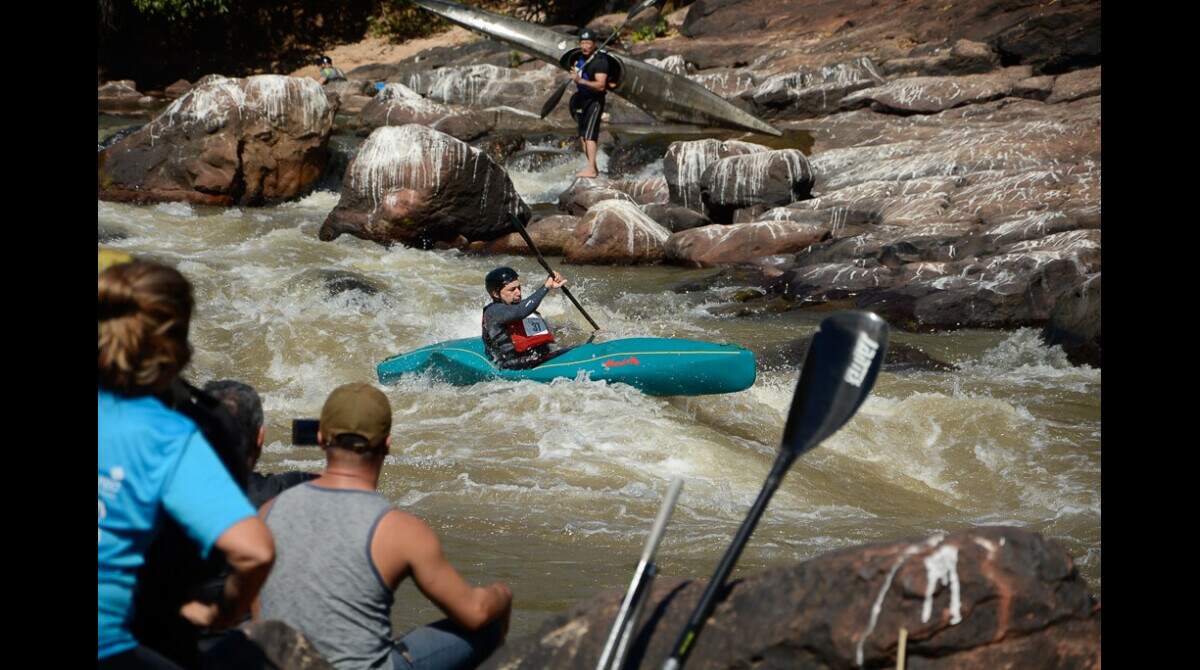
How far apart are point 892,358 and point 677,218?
14.4ft

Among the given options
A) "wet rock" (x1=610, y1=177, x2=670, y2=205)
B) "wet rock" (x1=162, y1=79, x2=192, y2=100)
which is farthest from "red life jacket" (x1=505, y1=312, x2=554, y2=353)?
"wet rock" (x1=162, y1=79, x2=192, y2=100)

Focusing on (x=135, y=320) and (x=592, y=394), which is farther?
(x=592, y=394)

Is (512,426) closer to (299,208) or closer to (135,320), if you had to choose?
(135,320)

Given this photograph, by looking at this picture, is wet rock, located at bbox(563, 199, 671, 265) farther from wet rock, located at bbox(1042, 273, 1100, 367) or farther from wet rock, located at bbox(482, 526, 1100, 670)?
wet rock, located at bbox(482, 526, 1100, 670)

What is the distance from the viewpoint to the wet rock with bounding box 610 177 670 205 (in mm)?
12961

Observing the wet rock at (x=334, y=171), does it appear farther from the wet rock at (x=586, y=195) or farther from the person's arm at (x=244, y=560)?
the person's arm at (x=244, y=560)

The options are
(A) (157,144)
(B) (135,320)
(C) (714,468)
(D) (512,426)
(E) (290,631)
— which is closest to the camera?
(B) (135,320)

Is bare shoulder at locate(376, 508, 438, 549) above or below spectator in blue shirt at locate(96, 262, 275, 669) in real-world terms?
below

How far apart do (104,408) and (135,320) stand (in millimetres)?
150

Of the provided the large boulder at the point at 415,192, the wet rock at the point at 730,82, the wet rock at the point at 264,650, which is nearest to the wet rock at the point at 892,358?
the large boulder at the point at 415,192

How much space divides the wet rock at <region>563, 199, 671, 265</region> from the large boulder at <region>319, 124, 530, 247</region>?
3.01ft
